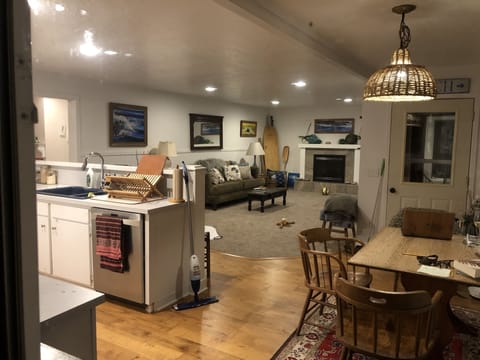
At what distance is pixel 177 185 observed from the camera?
3254 mm

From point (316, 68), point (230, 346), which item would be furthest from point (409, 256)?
point (316, 68)

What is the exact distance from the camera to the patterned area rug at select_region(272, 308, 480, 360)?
248 centimetres

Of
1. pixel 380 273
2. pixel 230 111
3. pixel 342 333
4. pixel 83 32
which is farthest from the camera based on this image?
pixel 230 111

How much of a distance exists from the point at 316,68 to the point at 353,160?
5.65m

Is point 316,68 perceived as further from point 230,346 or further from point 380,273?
point 230,346

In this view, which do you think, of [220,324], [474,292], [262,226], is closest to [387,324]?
[220,324]

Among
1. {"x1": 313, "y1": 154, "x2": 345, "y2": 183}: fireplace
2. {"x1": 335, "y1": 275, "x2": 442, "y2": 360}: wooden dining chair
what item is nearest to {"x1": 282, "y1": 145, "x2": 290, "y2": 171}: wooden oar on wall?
{"x1": 313, "y1": 154, "x2": 345, "y2": 183}: fireplace

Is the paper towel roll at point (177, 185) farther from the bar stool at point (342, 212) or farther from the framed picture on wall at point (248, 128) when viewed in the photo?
the framed picture on wall at point (248, 128)

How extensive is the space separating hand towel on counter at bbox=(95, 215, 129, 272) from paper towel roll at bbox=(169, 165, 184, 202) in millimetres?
490

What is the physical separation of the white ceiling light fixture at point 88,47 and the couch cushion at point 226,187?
3.85 metres

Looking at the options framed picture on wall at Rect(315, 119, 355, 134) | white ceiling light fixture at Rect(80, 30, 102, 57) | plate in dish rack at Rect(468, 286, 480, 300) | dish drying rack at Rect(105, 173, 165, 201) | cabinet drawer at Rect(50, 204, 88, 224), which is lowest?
plate in dish rack at Rect(468, 286, 480, 300)

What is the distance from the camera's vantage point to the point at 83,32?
299 centimetres

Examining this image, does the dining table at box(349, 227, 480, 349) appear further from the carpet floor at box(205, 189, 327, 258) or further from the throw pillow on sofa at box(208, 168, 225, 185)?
the throw pillow on sofa at box(208, 168, 225, 185)

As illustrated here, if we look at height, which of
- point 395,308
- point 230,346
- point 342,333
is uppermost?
point 395,308
